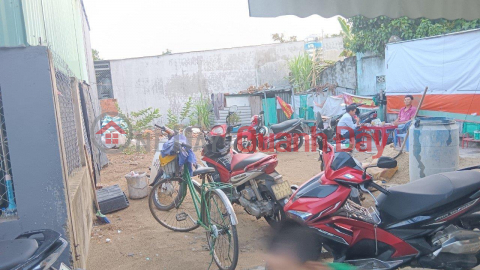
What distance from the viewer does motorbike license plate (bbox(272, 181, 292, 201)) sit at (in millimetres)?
4238

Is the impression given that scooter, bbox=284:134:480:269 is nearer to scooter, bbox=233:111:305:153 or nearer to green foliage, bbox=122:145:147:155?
scooter, bbox=233:111:305:153

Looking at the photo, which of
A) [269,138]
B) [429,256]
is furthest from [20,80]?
[269,138]

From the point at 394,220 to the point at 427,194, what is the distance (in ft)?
1.08

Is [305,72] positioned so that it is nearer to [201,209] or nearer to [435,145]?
[435,145]

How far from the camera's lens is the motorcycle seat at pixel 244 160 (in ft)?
14.7

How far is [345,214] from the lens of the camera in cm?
297

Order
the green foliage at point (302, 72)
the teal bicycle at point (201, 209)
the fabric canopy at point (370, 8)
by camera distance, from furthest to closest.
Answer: the green foliage at point (302, 72)
the teal bicycle at point (201, 209)
the fabric canopy at point (370, 8)

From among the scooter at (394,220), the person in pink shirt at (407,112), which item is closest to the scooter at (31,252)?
the scooter at (394,220)

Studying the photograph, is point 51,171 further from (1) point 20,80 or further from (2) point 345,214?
(2) point 345,214

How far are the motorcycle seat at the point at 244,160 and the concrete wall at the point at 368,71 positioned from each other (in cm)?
1092

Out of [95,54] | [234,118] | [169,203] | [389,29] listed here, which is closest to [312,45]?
[389,29]

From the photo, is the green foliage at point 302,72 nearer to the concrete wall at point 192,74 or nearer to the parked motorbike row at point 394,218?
the concrete wall at point 192,74

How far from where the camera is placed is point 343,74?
15.9m

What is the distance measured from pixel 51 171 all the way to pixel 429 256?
3054 mm
